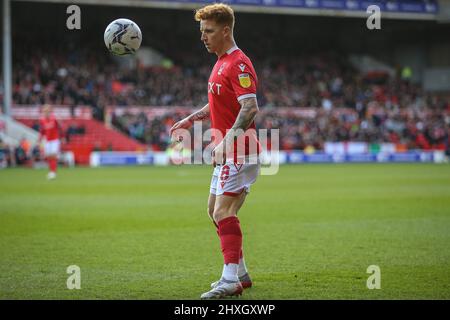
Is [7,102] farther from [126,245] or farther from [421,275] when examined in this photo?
[421,275]

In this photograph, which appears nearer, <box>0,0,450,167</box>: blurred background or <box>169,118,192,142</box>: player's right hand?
<box>169,118,192,142</box>: player's right hand

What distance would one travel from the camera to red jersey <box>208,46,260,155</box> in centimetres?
633

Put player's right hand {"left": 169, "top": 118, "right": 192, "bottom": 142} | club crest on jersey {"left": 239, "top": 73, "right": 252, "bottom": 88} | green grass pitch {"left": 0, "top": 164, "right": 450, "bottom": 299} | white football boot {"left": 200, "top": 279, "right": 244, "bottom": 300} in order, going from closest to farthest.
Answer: white football boot {"left": 200, "top": 279, "right": 244, "bottom": 300} → club crest on jersey {"left": 239, "top": 73, "right": 252, "bottom": 88} → green grass pitch {"left": 0, "top": 164, "right": 450, "bottom": 299} → player's right hand {"left": 169, "top": 118, "right": 192, "bottom": 142}

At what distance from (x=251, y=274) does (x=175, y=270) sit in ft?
2.79

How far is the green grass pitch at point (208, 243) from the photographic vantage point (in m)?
6.71

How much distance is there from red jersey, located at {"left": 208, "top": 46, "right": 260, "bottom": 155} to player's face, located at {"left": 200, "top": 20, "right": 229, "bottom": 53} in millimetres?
146

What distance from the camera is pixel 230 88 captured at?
6.48 metres

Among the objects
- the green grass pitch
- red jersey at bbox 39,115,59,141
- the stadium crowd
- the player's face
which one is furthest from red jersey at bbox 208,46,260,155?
the stadium crowd

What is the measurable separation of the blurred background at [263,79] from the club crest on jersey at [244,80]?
28.7m

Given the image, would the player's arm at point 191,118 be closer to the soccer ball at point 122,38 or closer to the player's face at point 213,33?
the player's face at point 213,33

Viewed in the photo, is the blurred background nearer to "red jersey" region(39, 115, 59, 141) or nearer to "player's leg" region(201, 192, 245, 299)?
"red jersey" region(39, 115, 59, 141)

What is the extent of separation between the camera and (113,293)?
6.39m

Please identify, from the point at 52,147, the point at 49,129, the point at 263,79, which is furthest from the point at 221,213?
the point at 263,79
